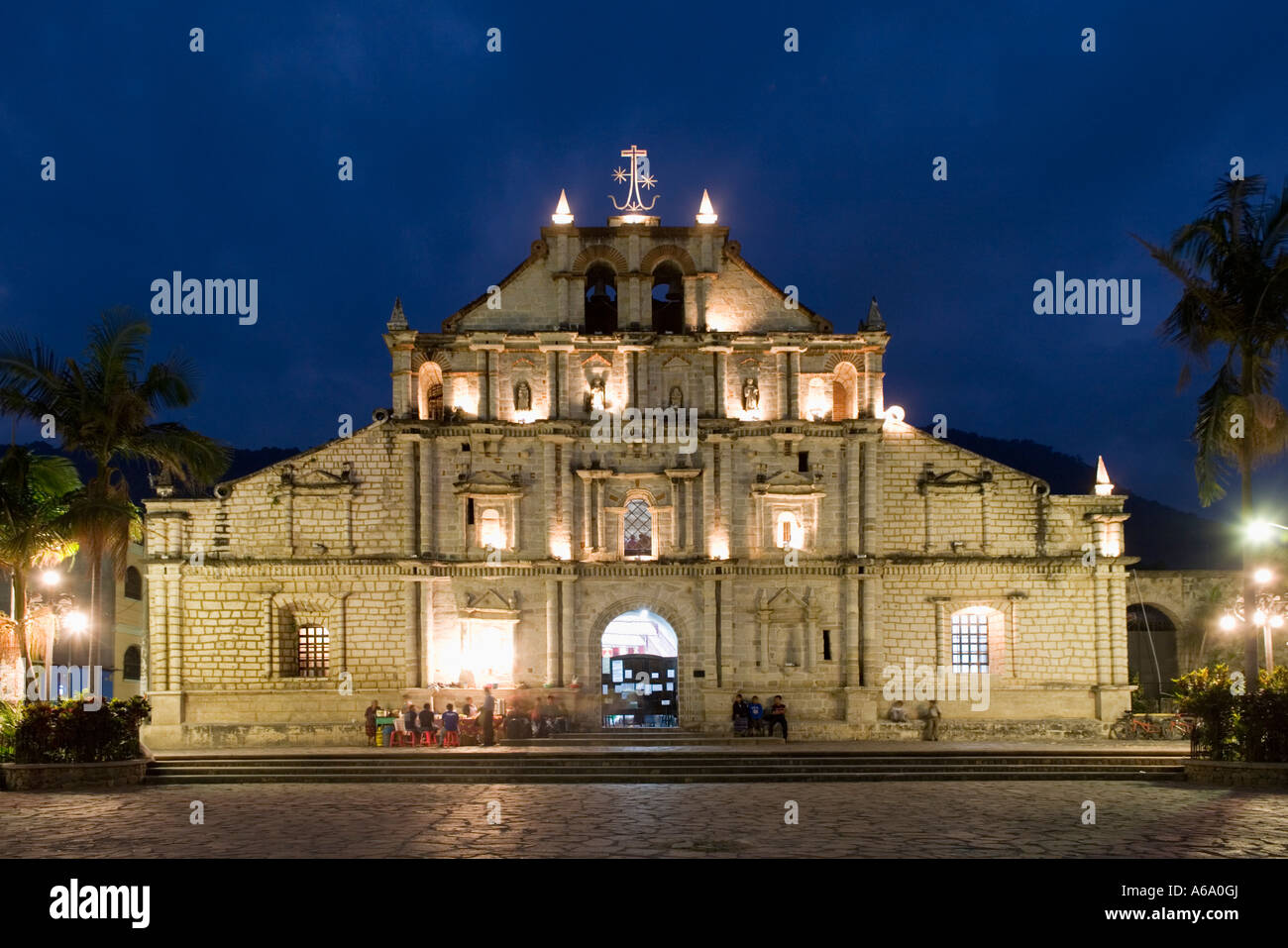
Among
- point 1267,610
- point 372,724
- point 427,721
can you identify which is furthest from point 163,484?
point 1267,610

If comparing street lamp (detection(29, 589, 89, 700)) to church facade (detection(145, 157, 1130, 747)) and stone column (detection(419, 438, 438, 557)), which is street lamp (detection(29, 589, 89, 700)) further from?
stone column (detection(419, 438, 438, 557))

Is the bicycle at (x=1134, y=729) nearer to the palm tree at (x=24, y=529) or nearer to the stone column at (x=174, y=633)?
the stone column at (x=174, y=633)

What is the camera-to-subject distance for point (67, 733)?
81.1ft

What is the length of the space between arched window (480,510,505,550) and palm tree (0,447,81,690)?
11.5 metres

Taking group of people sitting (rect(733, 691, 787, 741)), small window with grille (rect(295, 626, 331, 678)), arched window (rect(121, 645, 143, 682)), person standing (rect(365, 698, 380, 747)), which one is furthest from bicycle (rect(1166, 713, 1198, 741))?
arched window (rect(121, 645, 143, 682))

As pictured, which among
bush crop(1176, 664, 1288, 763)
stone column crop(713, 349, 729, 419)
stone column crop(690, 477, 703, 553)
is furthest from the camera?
stone column crop(713, 349, 729, 419)

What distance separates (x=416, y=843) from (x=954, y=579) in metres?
21.8

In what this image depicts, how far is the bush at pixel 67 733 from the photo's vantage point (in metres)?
24.6

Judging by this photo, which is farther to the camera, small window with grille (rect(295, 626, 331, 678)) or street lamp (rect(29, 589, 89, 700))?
small window with grille (rect(295, 626, 331, 678))

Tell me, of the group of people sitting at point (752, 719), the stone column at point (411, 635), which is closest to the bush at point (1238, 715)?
the group of people sitting at point (752, 719)

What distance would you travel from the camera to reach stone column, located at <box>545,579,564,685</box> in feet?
111

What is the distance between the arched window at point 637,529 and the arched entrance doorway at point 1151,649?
19950mm

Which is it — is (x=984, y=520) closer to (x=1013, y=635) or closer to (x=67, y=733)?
(x=1013, y=635)
